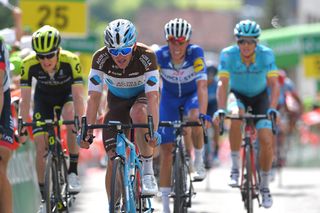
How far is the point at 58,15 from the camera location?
2128 cm

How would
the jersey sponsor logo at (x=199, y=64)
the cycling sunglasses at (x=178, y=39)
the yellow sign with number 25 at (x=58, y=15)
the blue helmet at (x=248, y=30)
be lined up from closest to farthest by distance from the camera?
the cycling sunglasses at (x=178, y=39)
the jersey sponsor logo at (x=199, y=64)
the blue helmet at (x=248, y=30)
the yellow sign with number 25 at (x=58, y=15)

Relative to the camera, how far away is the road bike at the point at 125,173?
32.1 ft

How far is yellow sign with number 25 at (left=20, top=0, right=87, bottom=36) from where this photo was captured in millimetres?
21016

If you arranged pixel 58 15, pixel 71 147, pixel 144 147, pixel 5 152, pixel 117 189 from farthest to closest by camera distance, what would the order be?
pixel 58 15 → pixel 71 147 → pixel 144 147 → pixel 117 189 → pixel 5 152

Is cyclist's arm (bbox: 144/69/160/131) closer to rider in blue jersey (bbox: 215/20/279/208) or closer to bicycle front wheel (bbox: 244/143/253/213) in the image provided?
bicycle front wheel (bbox: 244/143/253/213)

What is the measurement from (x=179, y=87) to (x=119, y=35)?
11.0 feet

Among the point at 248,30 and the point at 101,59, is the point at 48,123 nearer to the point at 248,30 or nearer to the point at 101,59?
the point at 101,59

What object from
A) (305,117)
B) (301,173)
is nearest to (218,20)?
(305,117)

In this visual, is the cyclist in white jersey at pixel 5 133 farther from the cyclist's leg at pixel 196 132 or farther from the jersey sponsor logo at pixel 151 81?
the cyclist's leg at pixel 196 132

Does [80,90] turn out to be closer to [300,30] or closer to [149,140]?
[149,140]

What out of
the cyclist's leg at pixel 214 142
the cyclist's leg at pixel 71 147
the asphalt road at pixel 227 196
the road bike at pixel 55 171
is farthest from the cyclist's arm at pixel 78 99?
the cyclist's leg at pixel 214 142

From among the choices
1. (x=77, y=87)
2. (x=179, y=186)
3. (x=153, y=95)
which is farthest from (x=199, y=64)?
(x=153, y=95)

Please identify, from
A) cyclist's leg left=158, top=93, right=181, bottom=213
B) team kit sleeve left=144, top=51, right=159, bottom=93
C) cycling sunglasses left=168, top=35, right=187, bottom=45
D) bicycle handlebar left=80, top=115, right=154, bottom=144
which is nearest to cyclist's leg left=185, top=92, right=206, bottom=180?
cyclist's leg left=158, top=93, right=181, bottom=213

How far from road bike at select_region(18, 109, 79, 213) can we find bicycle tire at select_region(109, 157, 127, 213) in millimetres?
1494
